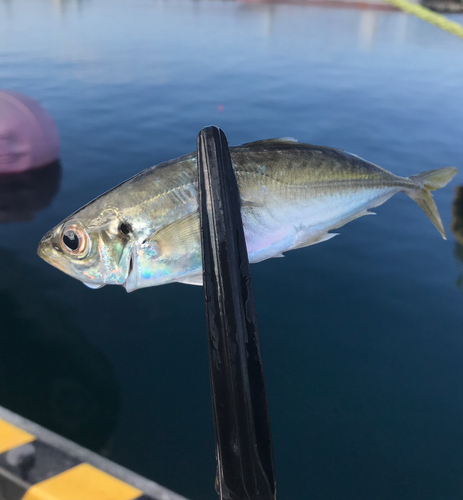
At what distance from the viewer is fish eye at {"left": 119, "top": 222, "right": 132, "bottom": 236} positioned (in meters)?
1.59

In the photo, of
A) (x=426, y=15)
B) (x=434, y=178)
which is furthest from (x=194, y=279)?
(x=426, y=15)

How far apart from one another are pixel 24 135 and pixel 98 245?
552cm

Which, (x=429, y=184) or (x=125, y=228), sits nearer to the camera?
(x=125, y=228)

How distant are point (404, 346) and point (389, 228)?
2092 millimetres

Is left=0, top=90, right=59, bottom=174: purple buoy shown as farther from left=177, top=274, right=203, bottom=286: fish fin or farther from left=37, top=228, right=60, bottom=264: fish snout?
left=177, top=274, right=203, bottom=286: fish fin

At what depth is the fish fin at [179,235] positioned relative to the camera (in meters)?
1.55

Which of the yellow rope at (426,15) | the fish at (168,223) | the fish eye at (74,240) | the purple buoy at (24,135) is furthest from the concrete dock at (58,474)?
the purple buoy at (24,135)

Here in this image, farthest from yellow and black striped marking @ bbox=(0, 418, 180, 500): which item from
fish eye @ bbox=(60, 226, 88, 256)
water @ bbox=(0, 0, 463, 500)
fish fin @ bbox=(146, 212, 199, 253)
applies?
fish fin @ bbox=(146, 212, 199, 253)

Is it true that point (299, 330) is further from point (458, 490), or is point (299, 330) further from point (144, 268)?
point (144, 268)

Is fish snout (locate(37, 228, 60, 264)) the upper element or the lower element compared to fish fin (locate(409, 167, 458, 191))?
lower

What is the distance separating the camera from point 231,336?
4.91 feet

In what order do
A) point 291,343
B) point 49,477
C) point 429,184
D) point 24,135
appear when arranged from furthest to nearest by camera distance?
point 24,135, point 291,343, point 429,184, point 49,477

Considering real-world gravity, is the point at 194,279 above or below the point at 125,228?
below

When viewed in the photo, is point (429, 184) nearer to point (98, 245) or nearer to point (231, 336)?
point (231, 336)
